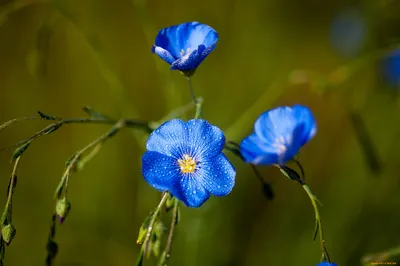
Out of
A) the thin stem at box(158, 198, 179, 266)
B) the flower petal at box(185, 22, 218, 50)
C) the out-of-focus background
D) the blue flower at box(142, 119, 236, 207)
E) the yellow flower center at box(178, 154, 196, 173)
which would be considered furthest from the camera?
the out-of-focus background

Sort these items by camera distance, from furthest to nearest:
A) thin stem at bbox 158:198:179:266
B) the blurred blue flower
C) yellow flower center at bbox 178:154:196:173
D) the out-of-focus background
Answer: the blurred blue flower → the out-of-focus background → yellow flower center at bbox 178:154:196:173 → thin stem at bbox 158:198:179:266

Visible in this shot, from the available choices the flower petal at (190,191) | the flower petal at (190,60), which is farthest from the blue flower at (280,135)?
the flower petal at (190,60)

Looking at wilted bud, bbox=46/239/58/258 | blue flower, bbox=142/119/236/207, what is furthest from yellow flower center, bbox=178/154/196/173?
wilted bud, bbox=46/239/58/258

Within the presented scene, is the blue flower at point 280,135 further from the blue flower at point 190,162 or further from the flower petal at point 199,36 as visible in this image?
the flower petal at point 199,36

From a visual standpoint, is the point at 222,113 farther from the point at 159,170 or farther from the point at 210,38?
the point at 159,170

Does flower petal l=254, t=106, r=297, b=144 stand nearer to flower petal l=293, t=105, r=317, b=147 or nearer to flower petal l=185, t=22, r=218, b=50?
flower petal l=293, t=105, r=317, b=147

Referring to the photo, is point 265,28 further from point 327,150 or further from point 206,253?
point 206,253

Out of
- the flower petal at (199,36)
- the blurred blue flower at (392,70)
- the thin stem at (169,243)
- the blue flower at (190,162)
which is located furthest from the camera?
the blurred blue flower at (392,70)

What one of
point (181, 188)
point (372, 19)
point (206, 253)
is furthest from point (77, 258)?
point (372, 19)

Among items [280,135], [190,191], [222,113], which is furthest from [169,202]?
[222,113]
